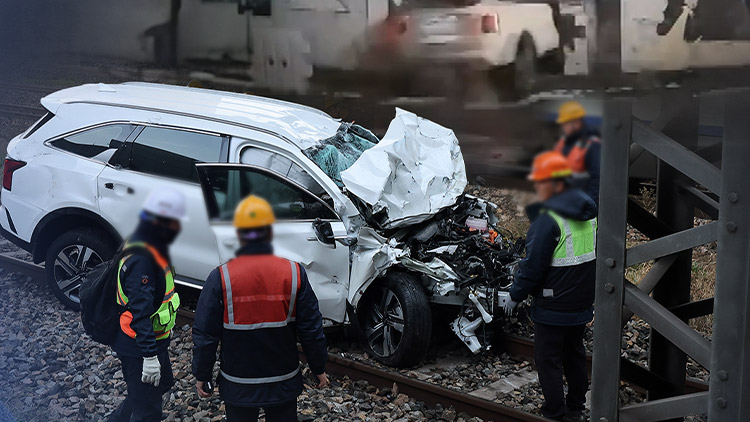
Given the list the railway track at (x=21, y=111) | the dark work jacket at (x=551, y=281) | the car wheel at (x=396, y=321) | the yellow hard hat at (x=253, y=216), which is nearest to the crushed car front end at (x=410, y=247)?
the car wheel at (x=396, y=321)

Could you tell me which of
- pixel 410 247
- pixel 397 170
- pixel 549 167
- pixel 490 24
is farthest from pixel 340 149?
pixel 549 167

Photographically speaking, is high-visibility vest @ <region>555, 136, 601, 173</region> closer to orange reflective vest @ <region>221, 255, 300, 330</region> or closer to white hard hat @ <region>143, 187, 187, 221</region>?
orange reflective vest @ <region>221, 255, 300, 330</region>

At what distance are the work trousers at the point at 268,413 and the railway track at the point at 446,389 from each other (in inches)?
46.0

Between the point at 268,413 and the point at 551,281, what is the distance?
4.89ft

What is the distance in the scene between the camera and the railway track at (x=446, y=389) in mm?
3869

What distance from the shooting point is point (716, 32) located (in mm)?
1346

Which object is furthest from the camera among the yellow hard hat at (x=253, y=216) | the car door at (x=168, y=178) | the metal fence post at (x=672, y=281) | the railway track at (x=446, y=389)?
the car door at (x=168, y=178)

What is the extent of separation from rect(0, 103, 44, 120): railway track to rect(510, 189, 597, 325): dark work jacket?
453 cm

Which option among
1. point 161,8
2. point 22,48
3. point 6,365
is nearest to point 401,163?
point 161,8

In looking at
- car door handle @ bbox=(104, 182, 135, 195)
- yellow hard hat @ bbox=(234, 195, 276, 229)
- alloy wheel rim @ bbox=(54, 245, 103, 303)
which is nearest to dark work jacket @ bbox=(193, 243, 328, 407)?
yellow hard hat @ bbox=(234, 195, 276, 229)

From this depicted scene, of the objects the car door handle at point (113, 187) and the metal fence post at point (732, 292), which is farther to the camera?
the car door handle at point (113, 187)

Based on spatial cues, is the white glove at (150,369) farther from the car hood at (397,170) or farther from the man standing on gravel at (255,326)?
the car hood at (397,170)

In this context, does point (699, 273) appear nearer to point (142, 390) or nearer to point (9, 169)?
point (142, 390)

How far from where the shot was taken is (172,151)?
15.8 feet
